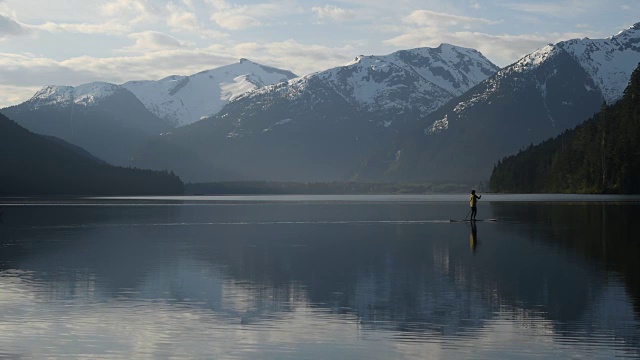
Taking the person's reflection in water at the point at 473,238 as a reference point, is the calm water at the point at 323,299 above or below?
below

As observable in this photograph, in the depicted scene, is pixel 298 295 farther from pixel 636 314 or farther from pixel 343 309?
pixel 636 314

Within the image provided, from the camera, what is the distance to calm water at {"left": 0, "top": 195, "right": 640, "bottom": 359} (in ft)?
98.3

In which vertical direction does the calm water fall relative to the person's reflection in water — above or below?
below

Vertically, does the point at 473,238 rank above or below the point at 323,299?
above

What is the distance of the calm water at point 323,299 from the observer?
98.3 feet

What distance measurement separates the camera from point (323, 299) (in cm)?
4006

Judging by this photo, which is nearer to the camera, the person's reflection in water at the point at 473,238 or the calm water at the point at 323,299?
the calm water at the point at 323,299

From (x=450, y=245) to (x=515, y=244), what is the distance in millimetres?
4736

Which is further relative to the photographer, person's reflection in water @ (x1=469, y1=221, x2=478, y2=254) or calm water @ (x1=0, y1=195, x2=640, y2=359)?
person's reflection in water @ (x1=469, y1=221, x2=478, y2=254)

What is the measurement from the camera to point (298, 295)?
41.3 m

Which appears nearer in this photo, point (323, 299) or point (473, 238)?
point (323, 299)

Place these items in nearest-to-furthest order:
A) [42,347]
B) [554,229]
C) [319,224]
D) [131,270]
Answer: [42,347] < [131,270] < [554,229] < [319,224]

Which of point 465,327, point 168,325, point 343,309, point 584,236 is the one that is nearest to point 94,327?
point 168,325

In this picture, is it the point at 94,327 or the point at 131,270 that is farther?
the point at 131,270
